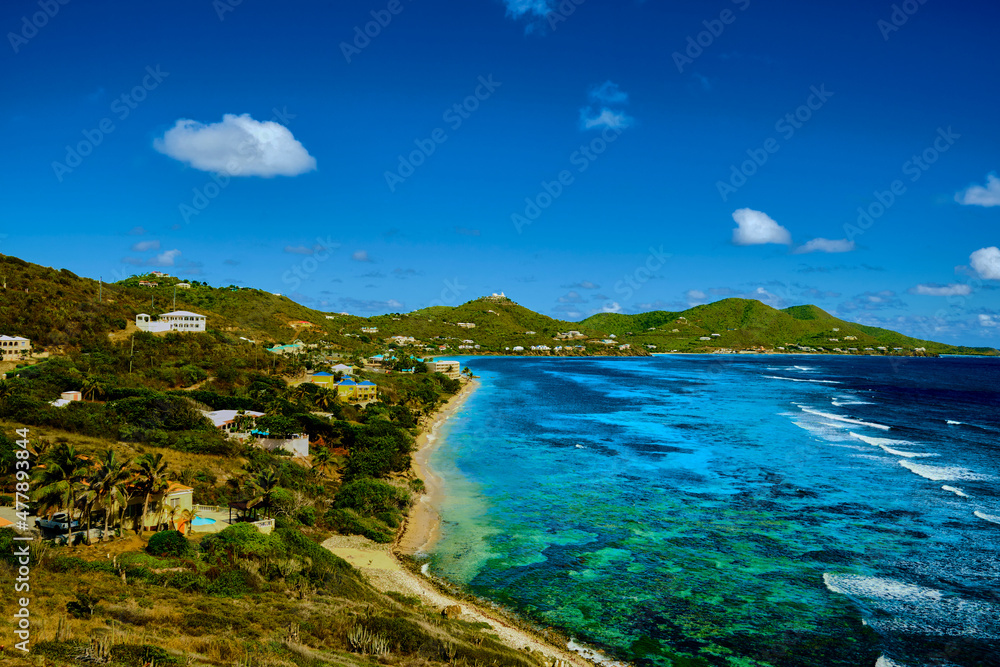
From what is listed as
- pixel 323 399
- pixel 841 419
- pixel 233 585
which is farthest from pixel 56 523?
pixel 841 419

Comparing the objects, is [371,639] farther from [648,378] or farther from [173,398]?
[648,378]

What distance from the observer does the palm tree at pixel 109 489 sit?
21.8 metres

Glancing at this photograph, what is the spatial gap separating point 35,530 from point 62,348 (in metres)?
47.4

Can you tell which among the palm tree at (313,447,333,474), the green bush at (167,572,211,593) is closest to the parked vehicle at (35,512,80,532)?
the green bush at (167,572,211,593)

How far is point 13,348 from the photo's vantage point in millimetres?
54500

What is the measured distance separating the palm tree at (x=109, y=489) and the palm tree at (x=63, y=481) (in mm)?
576

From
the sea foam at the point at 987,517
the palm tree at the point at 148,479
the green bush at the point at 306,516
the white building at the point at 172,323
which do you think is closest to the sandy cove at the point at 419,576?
the green bush at the point at 306,516

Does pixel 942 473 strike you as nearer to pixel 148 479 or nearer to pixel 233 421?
pixel 148 479

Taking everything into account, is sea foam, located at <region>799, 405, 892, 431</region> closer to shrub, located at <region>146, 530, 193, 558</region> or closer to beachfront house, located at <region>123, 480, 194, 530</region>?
beachfront house, located at <region>123, 480, 194, 530</region>

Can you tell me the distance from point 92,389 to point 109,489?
2775cm

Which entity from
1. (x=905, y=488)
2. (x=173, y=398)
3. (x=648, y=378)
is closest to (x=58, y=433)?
(x=173, y=398)

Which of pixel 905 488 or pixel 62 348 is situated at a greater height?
pixel 62 348

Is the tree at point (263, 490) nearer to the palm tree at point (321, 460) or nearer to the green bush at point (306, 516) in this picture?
the green bush at point (306, 516)

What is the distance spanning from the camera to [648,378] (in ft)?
426
